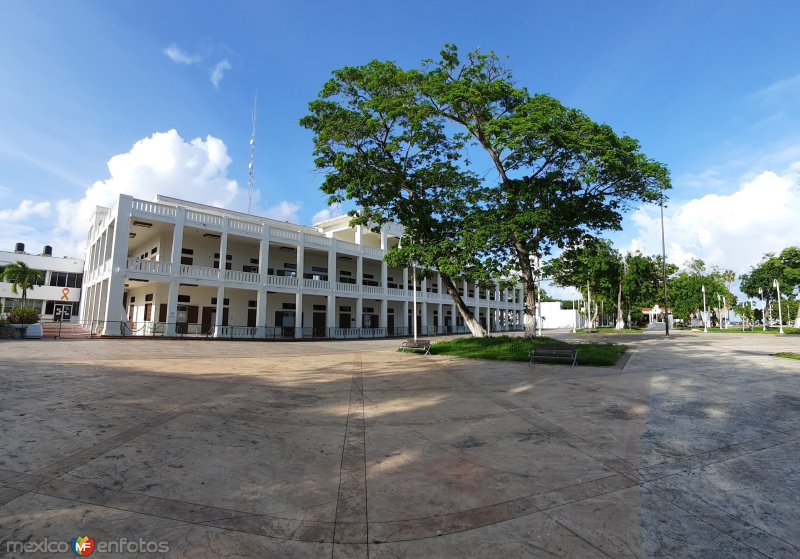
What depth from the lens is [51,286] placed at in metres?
39.7

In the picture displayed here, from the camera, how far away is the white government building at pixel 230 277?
2356cm

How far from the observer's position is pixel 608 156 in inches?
585

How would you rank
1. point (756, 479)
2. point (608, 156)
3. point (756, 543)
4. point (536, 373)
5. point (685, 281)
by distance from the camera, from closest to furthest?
point (756, 543), point (756, 479), point (536, 373), point (608, 156), point (685, 281)

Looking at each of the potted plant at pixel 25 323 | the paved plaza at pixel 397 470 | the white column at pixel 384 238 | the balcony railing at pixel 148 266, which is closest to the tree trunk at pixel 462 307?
the paved plaza at pixel 397 470

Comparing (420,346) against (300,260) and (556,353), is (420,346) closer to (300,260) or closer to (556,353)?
(556,353)

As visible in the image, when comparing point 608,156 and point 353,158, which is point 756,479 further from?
point 353,158

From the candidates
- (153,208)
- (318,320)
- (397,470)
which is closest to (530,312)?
(397,470)

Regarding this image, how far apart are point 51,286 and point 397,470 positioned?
49.5 m

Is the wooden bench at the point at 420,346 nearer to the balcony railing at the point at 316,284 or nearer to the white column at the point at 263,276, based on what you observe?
the white column at the point at 263,276

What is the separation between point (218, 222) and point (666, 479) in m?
27.2

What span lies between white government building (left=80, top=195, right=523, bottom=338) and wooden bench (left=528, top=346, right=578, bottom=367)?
10178 mm

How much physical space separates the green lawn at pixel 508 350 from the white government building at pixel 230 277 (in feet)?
18.8

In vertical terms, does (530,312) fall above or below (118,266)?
below

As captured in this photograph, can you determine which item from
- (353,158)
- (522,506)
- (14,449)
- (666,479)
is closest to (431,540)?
(522,506)
